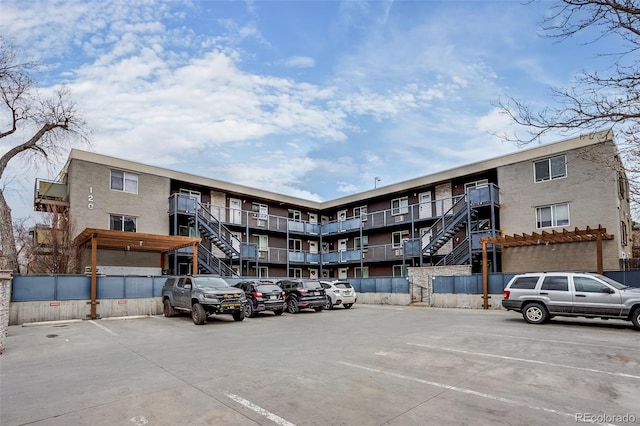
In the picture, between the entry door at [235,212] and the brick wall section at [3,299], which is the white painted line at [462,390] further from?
the entry door at [235,212]

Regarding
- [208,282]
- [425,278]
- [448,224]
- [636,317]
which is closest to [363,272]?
[425,278]

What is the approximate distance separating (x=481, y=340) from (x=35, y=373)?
10184 millimetres

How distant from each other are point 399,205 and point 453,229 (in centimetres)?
708

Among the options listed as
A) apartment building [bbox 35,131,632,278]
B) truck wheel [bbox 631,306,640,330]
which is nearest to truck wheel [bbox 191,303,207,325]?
apartment building [bbox 35,131,632,278]

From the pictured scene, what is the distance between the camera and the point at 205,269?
26297 mm

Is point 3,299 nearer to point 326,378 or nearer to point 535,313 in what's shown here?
point 326,378

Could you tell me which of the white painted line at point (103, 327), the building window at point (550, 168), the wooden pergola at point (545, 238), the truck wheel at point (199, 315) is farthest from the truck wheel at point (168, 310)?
the building window at point (550, 168)

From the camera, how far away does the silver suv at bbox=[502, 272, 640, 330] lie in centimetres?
1245

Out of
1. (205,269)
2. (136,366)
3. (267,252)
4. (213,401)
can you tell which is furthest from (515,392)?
(267,252)

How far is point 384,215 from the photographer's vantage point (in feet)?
107

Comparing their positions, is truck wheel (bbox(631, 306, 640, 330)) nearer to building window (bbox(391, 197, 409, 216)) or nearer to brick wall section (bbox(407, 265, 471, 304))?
brick wall section (bbox(407, 265, 471, 304))

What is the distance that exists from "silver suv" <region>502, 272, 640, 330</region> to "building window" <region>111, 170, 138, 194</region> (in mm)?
21923

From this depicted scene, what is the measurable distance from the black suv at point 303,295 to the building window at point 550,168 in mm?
14799

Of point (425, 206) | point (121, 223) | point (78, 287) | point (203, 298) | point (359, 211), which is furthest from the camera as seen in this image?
point (359, 211)
